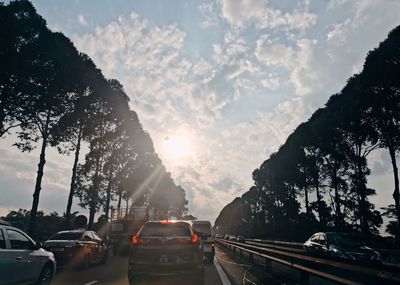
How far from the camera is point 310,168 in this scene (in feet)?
138

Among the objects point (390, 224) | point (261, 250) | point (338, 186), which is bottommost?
point (261, 250)

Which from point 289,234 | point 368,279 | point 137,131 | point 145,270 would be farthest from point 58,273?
point 289,234

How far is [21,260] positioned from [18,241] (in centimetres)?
52

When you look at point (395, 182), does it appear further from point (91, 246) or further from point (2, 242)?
point (2, 242)

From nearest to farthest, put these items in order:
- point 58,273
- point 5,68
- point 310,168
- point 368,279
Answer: point 368,279 → point 58,273 → point 5,68 → point 310,168

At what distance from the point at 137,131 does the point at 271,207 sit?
37260 mm

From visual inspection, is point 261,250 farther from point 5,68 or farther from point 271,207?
point 271,207

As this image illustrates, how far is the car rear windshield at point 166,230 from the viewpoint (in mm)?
9133

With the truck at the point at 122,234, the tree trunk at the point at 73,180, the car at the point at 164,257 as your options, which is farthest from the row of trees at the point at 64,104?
the car at the point at 164,257

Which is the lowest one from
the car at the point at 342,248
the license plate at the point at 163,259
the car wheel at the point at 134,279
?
the car wheel at the point at 134,279

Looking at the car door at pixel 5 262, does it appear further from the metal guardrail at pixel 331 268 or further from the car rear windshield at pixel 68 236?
the car rear windshield at pixel 68 236

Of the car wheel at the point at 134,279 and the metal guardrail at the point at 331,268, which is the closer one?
the metal guardrail at the point at 331,268

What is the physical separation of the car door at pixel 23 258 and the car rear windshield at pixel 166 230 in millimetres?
2499

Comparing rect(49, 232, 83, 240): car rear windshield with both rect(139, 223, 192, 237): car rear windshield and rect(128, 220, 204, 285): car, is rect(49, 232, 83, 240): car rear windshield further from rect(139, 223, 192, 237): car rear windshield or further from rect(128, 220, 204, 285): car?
rect(128, 220, 204, 285): car
